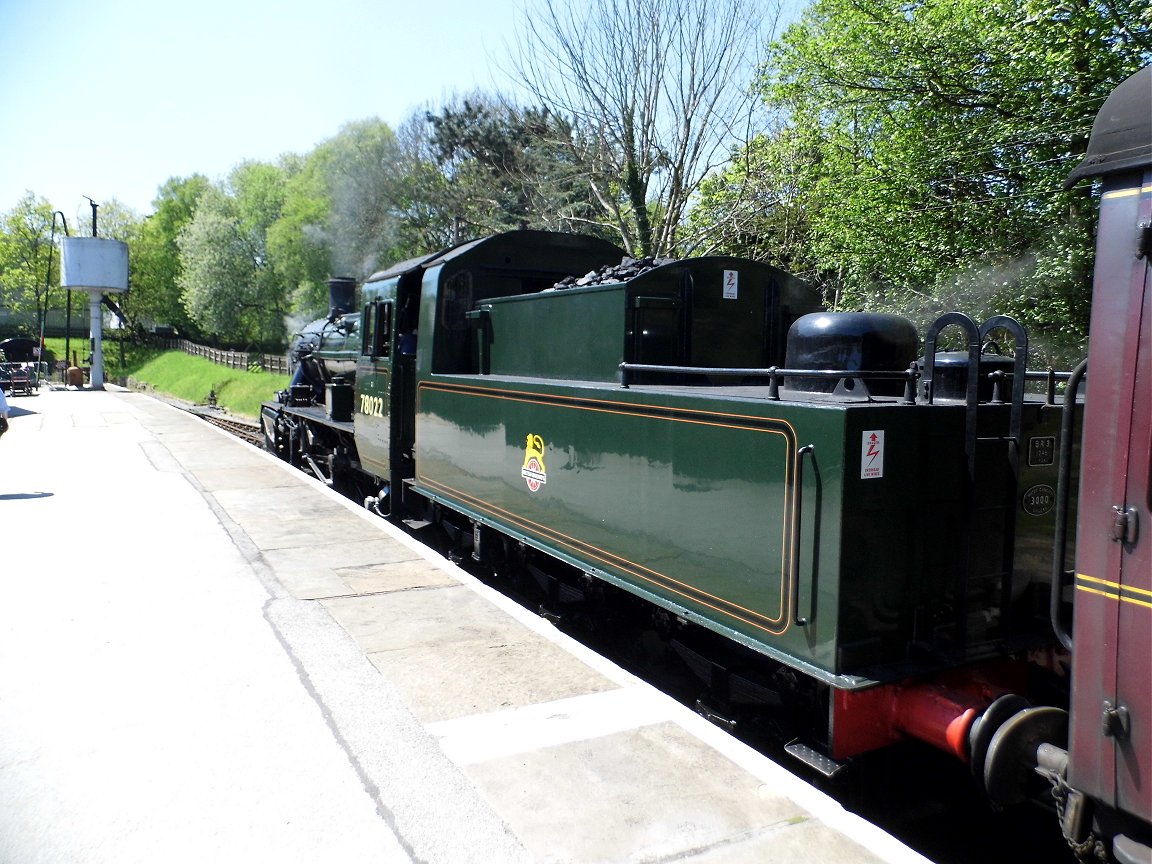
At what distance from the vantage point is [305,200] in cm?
4206

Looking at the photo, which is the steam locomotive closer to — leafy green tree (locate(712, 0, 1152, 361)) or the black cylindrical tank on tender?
the black cylindrical tank on tender

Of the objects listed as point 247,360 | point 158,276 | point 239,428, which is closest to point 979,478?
point 239,428

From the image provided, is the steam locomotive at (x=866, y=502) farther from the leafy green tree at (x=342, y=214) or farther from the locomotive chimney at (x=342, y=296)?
the leafy green tree at (x=342, y=214)

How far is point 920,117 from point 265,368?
106 feet

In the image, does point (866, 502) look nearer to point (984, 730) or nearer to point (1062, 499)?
point (1062, 499)

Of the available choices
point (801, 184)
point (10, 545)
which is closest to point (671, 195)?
point (801, 184)

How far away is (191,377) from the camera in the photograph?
146 ft

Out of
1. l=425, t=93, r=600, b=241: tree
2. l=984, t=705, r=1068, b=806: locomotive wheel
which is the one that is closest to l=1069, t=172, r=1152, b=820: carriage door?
l=984, t=705, r=1068, b=806: locomotive wheel

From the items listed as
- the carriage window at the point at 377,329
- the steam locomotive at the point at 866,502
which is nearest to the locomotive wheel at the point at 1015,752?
the steam locomotive at the point at 866,502

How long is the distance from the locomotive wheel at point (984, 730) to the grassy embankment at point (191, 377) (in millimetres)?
21118

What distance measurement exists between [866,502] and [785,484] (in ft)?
1.09

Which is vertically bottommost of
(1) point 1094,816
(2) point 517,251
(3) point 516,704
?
(3) point 516,704

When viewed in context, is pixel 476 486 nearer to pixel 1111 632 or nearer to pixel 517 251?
pixel 517 251

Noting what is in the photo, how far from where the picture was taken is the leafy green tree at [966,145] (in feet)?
31.0
